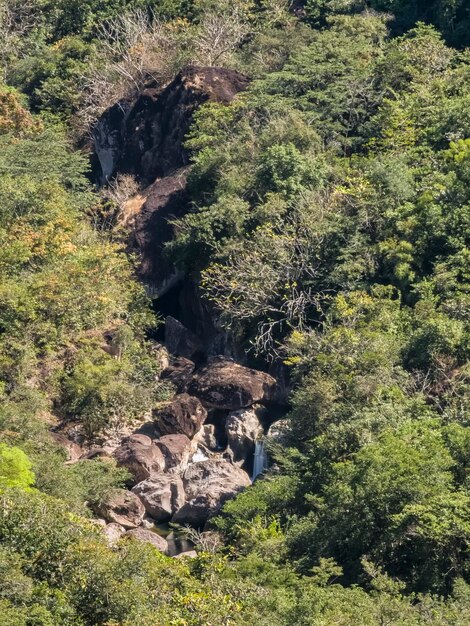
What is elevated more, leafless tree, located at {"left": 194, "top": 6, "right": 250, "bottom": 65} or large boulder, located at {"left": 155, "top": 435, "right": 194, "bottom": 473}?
leafless tree, located at {"left": 194, "top": 6, "right": 250, "bottom": 65}

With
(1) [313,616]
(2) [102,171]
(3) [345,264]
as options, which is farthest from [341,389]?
(2) [102,171]

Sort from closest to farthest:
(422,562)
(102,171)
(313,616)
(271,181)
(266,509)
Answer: (313,616) < (422,562) < (266,509) < (271,181) < (102,171)

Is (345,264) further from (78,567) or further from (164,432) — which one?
(78,567)

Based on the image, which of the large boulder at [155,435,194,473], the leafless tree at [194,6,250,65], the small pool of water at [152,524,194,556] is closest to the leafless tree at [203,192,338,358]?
the large boulder at [155,435,194,473]

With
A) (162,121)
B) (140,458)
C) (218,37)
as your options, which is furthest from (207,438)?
(218,37)

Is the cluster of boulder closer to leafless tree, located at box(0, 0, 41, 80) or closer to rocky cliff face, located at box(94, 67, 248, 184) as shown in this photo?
rocky cliff face, located at box(94, 67, 248, 184)

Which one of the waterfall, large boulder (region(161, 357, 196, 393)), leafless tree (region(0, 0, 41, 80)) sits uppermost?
leafless tree (region(0, 0, 41, 80))
